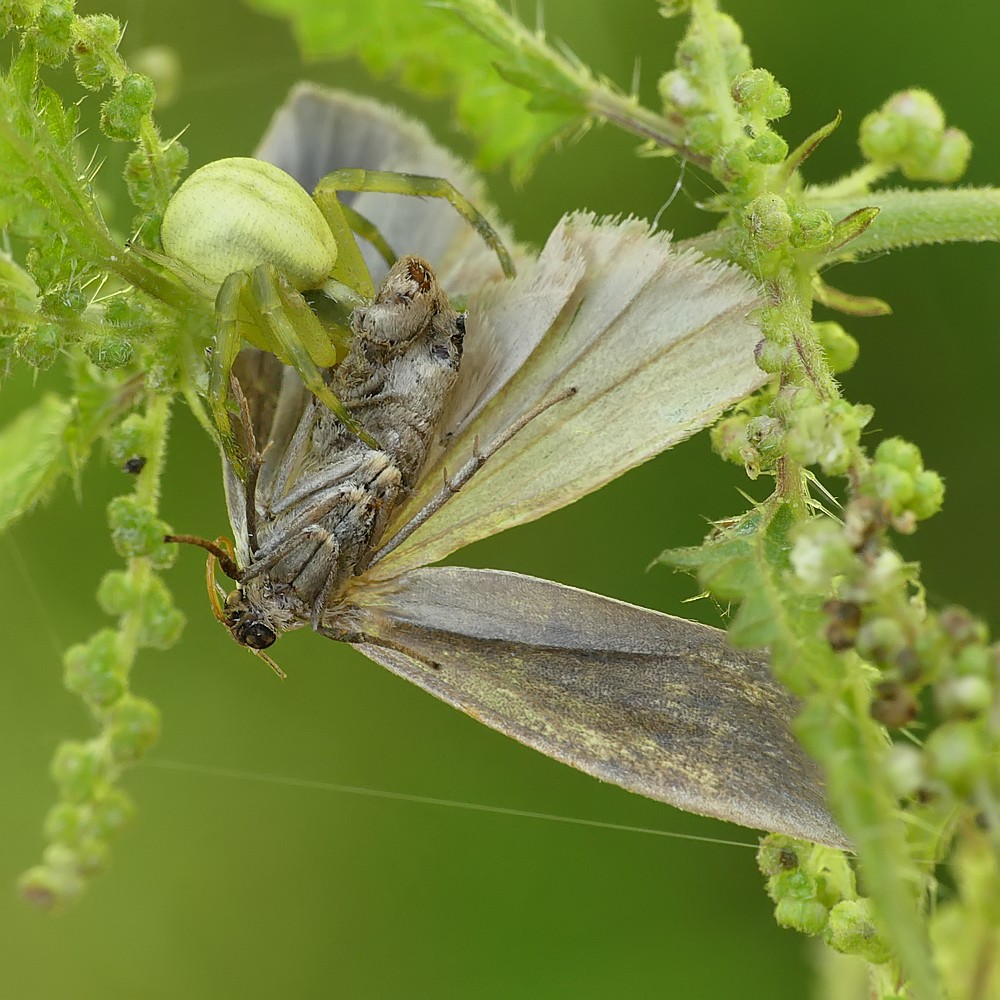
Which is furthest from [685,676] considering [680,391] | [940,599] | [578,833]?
[578,833]

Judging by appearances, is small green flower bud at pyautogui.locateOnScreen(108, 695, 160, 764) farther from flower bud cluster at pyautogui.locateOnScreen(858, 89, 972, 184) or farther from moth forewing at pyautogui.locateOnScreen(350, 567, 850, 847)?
flower bud cluster at pyautogui.locateOnScreen(858, 89, 972, 184)

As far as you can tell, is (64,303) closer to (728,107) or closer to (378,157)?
(378,157)

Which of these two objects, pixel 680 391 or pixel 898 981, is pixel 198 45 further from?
pixel 898 981

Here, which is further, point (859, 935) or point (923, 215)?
point (923, 215)

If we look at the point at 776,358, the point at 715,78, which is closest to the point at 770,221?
the point at 776,358

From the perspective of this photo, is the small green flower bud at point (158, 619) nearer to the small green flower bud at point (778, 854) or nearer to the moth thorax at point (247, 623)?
the moth thorax at point (247, 623)

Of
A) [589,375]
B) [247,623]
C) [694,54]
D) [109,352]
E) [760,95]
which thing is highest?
[694,54]

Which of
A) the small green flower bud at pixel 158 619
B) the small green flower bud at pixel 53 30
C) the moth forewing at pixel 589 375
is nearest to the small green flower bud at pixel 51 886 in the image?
the small green flower bud at pixel 158 619
